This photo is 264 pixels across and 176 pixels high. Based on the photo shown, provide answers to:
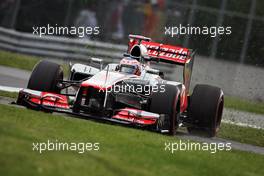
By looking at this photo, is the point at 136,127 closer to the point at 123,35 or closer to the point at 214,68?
the point at 214,68

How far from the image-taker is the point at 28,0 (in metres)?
26.6

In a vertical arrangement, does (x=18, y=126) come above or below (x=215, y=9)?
below

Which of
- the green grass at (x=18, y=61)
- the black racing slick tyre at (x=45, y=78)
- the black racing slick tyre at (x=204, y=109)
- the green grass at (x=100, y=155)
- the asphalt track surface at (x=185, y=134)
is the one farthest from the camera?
the green grass at (x=18, y=61)

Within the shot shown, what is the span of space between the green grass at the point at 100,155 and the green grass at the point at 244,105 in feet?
27.7

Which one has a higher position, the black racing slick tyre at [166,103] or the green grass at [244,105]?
the black racing slick tyre at [166,103]

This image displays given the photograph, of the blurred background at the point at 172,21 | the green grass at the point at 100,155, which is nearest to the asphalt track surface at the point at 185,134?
the green grass at the point at 100,155

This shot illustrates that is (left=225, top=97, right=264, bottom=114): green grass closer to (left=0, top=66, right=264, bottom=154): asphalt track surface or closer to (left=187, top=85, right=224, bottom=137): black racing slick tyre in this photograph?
(left=0, top=66, right=264, bottom=154): asphalt track surface

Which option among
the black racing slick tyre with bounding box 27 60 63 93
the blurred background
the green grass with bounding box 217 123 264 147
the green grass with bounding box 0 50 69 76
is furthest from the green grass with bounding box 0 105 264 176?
the blurred background

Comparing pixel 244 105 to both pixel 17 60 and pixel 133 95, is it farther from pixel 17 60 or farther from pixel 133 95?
pixel 133 95

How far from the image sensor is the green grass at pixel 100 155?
862 centimetres

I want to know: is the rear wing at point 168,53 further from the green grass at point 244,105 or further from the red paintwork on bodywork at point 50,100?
the green grass at point 244,105

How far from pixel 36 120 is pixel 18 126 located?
1.38 m

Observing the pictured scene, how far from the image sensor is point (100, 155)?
384 inches

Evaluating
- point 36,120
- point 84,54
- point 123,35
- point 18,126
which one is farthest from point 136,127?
point 123,35
